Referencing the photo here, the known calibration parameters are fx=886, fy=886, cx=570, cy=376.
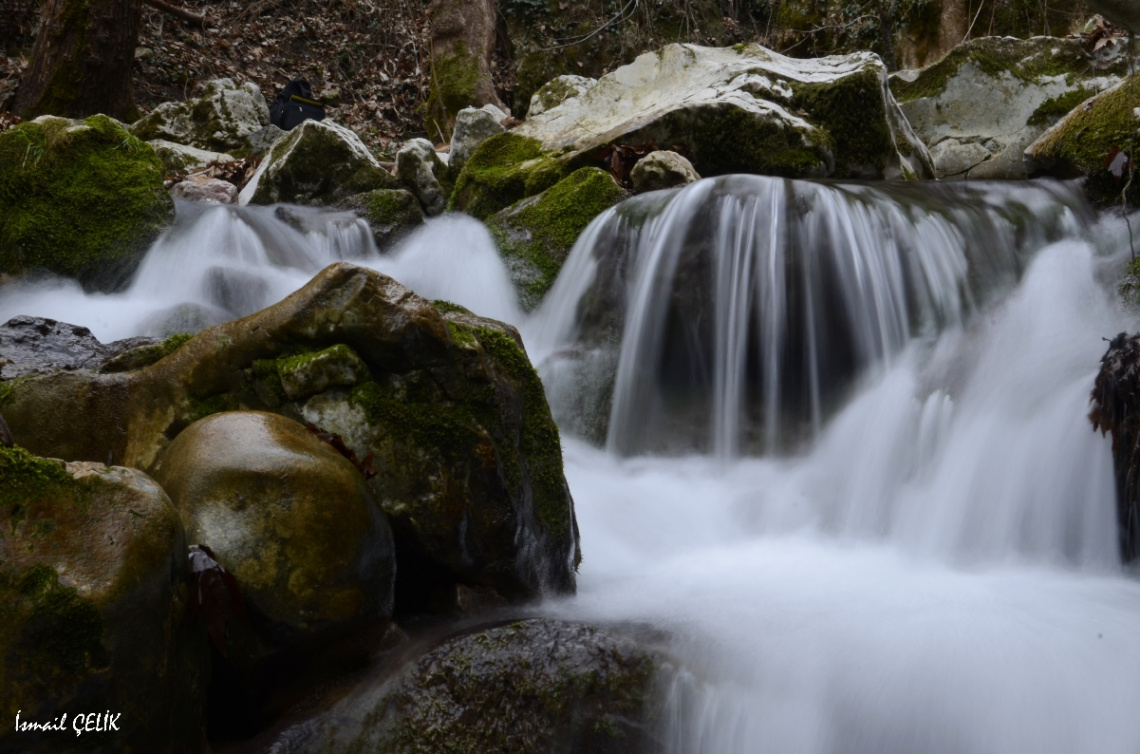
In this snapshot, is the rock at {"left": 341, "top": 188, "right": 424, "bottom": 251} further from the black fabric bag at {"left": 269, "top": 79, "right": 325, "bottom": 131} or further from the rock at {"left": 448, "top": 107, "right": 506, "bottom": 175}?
the black fabric bag at {"left": 269, "top": 79, "right": 325, "bottom": 131}

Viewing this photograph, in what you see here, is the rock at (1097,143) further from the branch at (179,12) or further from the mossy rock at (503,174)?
the branch at (179,12)

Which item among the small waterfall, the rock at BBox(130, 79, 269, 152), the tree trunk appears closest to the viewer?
the small waterfall

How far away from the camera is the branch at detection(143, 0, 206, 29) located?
13062 mm

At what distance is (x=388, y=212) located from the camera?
7.67 meters

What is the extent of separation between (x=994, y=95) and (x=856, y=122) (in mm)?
2150

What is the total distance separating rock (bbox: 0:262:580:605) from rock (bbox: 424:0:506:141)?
9574 millimetres

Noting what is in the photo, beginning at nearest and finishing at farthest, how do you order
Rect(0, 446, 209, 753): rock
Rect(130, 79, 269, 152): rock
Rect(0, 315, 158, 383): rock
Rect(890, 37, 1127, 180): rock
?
Rect(0, 446, 209, 753): rock → Rect(0, 315, 158, 383): rock → Rect(890, 37, 1127, 180): rock → Rect(130, 79, 269, 152): rock

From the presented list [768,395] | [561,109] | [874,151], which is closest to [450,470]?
[768,395]

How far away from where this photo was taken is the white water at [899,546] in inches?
94.2

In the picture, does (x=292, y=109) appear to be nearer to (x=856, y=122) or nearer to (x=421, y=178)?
(x=421, y=178)

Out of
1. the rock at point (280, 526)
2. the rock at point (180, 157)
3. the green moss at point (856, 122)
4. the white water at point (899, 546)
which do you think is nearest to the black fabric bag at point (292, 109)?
the rock at point (180, 157)

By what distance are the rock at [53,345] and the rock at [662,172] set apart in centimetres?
393

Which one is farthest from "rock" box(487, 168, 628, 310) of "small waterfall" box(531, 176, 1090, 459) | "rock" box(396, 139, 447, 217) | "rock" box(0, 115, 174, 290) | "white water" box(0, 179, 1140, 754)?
"rock" box(0, 115, 174, 290)

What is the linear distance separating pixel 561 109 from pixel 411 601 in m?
6.99
